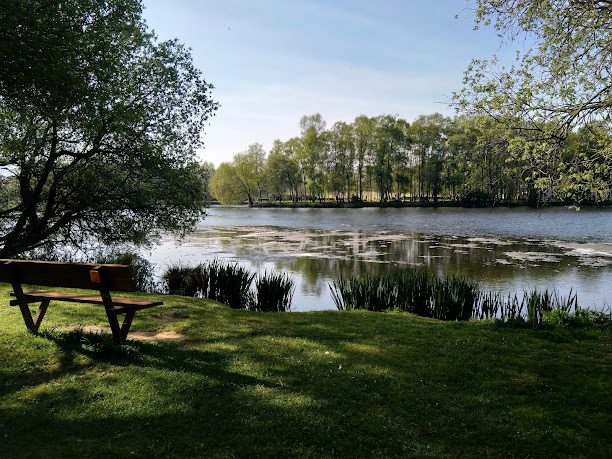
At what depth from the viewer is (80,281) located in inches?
205

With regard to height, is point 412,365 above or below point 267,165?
below

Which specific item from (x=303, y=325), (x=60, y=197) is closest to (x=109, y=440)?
(x=303, y=325)

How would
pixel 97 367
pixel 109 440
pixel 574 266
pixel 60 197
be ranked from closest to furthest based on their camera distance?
pixel 109 440, pixel 97 367, pixel 60 197, pixel 574 266

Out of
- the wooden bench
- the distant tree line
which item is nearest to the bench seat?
the wooden bench

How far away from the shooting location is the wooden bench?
→ 5.01 meters

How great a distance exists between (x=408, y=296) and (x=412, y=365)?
5931mm

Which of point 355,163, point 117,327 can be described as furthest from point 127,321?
point 355,163

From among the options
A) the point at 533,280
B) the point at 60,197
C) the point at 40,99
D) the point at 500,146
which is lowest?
the point at 533,280

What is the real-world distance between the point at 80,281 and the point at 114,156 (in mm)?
9987

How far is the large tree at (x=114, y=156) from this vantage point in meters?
11.4

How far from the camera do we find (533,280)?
15.5 m

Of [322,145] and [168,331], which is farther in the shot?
[322,145]

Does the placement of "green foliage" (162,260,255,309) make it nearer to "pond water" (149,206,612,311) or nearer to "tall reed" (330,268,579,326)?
"pond water" (149,206,612,311)

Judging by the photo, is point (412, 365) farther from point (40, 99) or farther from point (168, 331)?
point (40, 99)
